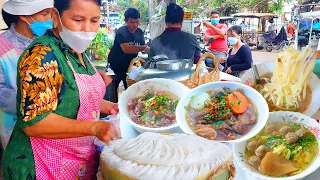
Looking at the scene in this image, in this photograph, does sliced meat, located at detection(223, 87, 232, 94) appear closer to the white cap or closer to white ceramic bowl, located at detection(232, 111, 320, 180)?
Result: white ceramic bowl, located at detection(232, 111, 320, 180)

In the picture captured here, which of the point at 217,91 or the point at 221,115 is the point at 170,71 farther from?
the point at 221,115

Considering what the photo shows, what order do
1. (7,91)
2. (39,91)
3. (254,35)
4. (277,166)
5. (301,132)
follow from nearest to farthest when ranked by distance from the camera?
(39,91) → (277,166) → (301,132) → (7,91) → (254,35)

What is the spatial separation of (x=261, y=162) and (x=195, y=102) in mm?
429

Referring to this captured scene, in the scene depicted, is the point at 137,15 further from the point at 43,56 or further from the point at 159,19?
the point at 43,56

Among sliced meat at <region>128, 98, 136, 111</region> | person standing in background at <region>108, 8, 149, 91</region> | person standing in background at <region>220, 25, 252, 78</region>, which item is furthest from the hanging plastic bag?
sliced meat at <region>128, 98, 136, 111</region>

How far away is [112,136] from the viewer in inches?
36.5

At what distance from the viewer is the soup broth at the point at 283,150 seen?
1.04m

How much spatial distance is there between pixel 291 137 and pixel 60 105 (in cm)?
87

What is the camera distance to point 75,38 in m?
1.13

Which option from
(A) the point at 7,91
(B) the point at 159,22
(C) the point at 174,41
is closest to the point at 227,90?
(A) the point at 7,91

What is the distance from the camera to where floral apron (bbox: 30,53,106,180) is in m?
1.08

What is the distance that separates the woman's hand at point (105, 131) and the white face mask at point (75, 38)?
1.22 ft

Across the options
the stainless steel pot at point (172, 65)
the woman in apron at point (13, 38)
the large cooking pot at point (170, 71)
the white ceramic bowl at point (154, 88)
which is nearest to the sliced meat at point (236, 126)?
the white ceramic bowl at point (154, 88)

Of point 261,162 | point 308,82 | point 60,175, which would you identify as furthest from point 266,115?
point 60,175
